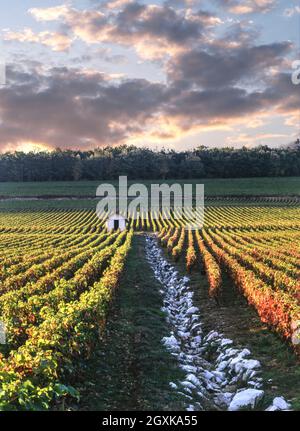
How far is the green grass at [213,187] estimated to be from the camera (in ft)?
399

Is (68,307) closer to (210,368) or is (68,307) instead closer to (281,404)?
(210,368)

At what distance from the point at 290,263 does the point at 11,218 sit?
67901mm

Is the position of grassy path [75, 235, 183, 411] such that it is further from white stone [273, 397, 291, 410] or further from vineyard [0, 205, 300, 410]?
white stone [273, 397, 291, 410]

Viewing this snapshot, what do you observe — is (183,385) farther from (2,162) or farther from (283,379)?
(2,162)

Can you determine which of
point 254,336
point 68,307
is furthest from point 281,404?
point 68,307

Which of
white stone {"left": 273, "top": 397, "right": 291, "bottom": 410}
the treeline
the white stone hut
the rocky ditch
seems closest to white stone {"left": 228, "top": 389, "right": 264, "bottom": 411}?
the rocky ditch

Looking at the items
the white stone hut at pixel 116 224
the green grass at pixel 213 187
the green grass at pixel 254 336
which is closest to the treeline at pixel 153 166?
the green grass at pixel 213 187

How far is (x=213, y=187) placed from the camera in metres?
132

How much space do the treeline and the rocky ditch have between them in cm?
13830

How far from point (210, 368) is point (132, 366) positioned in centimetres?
243

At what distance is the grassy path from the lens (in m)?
10.5

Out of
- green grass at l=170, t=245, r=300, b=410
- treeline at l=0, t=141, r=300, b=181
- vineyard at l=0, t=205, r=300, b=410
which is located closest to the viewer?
vineyard at l=0, t=205, r=300, b=410

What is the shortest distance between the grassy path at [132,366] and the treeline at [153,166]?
453 feet

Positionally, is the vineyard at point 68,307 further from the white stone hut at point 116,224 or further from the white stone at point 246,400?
the white stone hut at point 116,224
